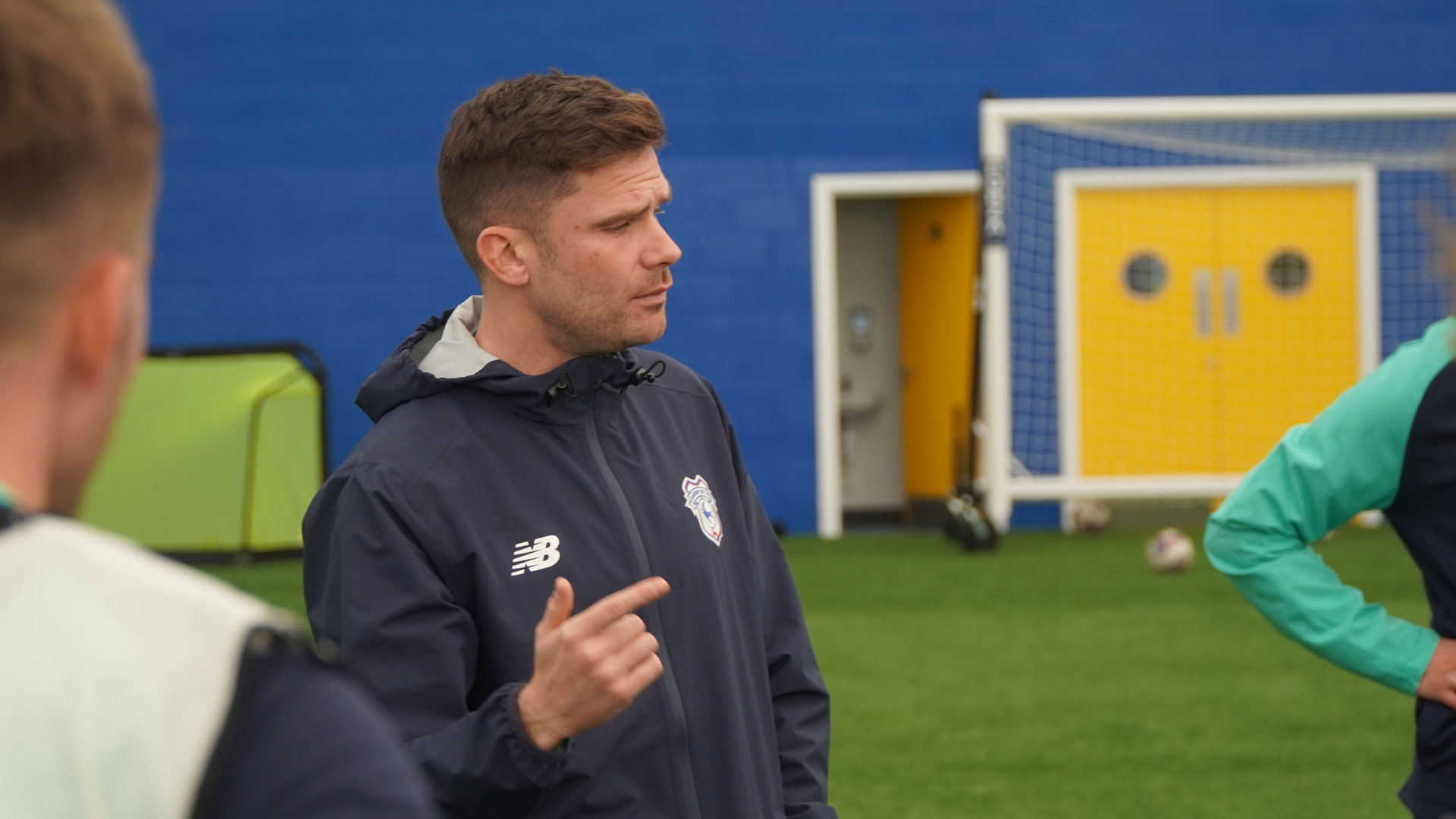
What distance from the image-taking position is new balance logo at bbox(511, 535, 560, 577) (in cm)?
164

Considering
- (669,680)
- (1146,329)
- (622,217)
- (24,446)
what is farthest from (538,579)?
(1146,329)

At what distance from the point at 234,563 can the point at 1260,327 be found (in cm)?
661

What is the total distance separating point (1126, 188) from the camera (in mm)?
9797

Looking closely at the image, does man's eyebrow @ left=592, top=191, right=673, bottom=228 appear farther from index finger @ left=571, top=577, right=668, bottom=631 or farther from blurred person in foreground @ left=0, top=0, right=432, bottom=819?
blurred person in foreground @ left=0, top=0, right=432, bottom=819

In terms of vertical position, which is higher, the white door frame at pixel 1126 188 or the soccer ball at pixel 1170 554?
the white door frame at pixel 1126 188

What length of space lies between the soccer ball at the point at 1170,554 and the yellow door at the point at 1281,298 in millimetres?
2149

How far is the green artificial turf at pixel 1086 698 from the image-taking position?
422 centimetres

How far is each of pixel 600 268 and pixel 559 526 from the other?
35 cm

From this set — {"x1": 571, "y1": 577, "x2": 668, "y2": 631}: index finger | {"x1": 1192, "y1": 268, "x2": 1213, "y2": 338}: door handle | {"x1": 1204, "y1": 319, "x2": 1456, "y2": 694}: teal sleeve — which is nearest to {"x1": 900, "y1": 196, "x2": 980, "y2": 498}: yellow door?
{"x1": 1192, "y1": 268, "x2": 1213, "y2": 338}: door handle

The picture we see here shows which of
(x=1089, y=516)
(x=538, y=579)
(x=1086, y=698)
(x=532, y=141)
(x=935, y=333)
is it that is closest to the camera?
(x=538, y=579)

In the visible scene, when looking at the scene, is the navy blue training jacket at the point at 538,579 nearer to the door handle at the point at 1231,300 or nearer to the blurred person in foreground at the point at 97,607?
the blurred person in foreground at the point at 97,607

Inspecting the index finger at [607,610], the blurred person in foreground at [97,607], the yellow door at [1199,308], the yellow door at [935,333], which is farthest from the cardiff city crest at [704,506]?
the yellow door at [935,333]

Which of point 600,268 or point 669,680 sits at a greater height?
point 600,268

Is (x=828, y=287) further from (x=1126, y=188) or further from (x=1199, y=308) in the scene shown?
(x=1199, y=308)
